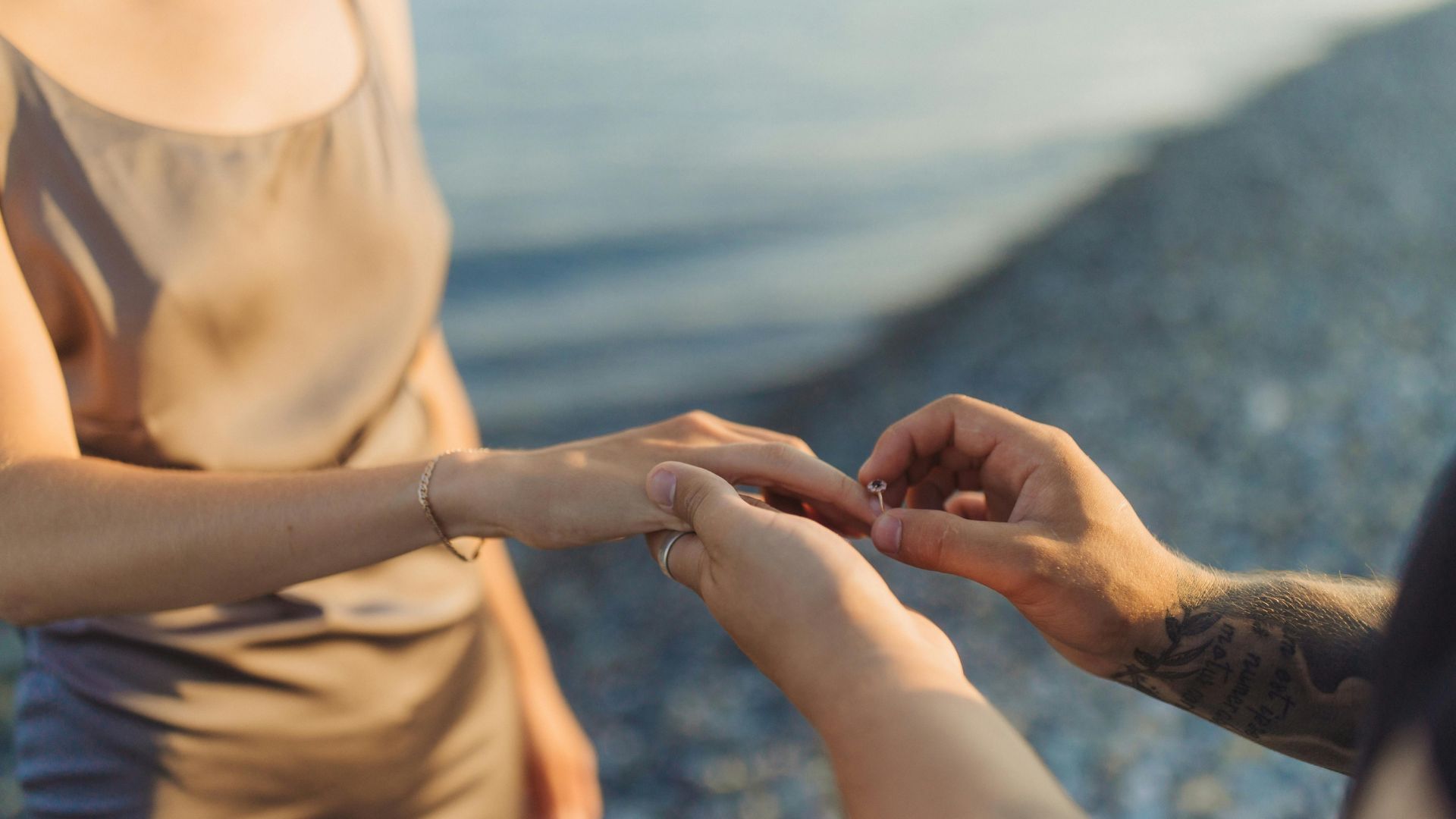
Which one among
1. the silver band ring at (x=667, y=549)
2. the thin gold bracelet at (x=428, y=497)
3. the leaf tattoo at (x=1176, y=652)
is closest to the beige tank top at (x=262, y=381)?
the thin gold bracelet at (x=428, y=497)

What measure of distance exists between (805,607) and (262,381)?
103 cm

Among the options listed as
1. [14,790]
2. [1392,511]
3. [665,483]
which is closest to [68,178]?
[665,483]

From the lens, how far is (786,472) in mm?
1681

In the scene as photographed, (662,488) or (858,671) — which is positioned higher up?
(858,671)

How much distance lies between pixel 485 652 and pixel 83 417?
3.11ft

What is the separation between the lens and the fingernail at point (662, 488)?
1520 millimetres

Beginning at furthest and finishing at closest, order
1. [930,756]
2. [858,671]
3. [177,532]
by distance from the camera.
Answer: [177,532], [858,671], [930,756]

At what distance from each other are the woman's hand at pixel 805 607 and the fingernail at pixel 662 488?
0.04 meters

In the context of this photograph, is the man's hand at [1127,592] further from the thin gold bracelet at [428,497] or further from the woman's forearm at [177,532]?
the woman's forearm at [177,532]

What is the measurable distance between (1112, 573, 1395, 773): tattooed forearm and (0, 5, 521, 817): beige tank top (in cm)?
138

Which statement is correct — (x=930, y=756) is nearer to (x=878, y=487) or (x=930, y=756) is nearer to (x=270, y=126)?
(x=878, y=487)

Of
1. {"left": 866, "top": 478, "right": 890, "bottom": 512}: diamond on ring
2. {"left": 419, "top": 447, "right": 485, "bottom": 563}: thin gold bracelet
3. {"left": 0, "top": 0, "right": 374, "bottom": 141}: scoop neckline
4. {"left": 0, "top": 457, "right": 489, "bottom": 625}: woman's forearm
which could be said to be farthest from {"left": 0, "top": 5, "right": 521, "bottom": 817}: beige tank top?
{"left": 866, "top": 478, "right": 890, "bottom": 512}: diamond on ring

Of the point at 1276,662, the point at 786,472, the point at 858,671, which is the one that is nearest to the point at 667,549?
the point at 786,472

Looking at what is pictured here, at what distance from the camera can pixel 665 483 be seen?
1.52 metres
